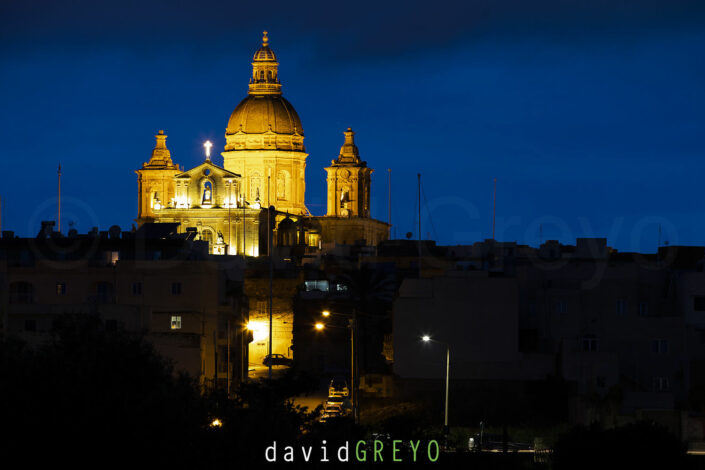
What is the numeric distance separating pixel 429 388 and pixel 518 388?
3.14m

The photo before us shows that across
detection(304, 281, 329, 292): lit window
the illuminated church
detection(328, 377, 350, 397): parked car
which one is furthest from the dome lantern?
detection(328, 377, 350, 397): parked car

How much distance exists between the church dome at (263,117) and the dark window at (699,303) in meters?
55.8

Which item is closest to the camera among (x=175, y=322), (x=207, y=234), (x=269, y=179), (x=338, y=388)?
(x=175, y=322)

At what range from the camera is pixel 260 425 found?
201 ft

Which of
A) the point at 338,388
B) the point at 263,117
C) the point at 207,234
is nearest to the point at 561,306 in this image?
the point at 338,388

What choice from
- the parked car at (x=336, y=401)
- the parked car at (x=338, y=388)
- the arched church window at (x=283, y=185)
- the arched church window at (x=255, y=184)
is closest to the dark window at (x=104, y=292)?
the parked car at (x=338, y=388)

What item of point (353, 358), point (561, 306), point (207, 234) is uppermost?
point (207, 234)

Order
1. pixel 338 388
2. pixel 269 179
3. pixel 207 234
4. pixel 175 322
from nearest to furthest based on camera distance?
pixel 175 322 → pixel 338 388 → pixel 207 234 → pixel 269 179

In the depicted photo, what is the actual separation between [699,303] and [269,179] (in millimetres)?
54516

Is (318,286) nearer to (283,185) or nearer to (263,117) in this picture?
(283,185)

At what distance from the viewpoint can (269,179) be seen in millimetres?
136000

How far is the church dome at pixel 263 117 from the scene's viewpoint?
138m

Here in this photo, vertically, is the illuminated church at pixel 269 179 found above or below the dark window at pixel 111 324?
above

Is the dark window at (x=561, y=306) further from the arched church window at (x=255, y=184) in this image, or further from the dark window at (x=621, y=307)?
the arched church window at (x=255, y=184)
